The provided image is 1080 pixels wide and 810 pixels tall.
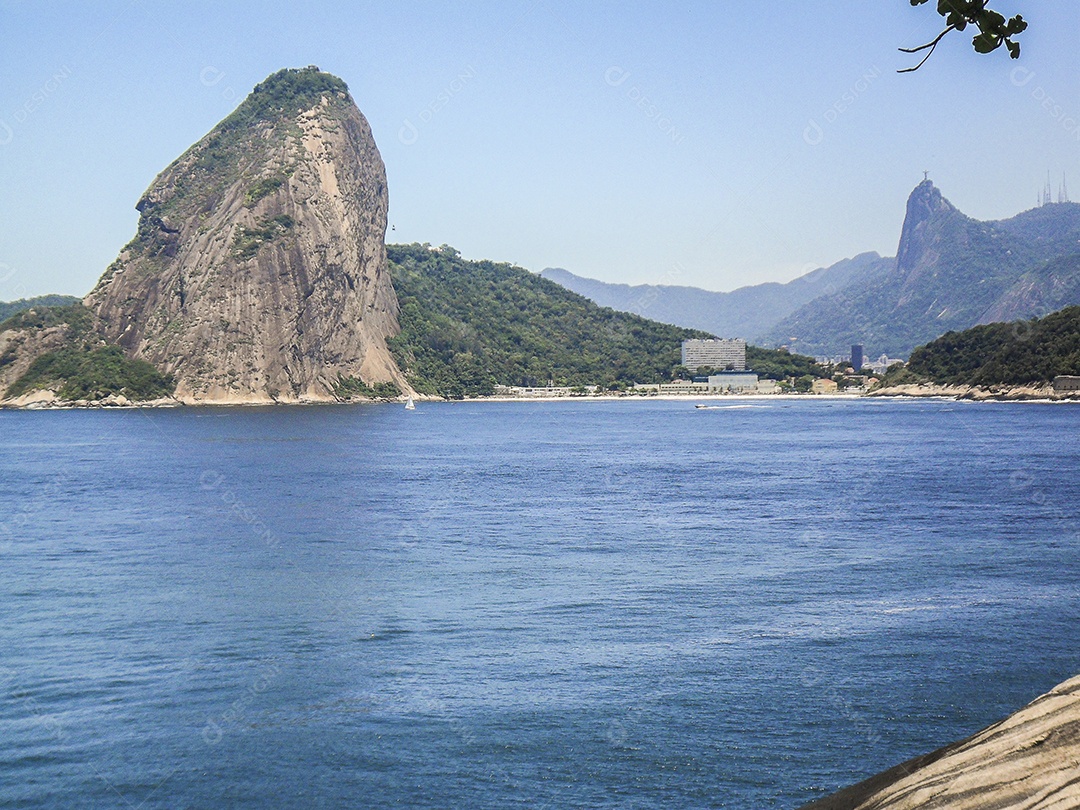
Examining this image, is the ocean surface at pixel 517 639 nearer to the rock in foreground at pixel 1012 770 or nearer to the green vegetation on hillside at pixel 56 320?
the rock in foreground at pixel 1012 770

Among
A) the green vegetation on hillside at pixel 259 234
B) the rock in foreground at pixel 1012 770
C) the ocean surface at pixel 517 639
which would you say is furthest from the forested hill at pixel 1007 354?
the rock in foreground at pixel 1012 770

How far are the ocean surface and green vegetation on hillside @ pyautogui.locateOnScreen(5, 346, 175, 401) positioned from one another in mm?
126835

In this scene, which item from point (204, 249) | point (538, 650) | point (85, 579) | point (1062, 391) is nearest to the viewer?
point (538, 650)

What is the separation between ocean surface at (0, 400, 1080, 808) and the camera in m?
14.9

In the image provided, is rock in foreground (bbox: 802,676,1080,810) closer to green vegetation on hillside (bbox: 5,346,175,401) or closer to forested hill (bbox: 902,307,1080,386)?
forested hill (bbox: 902,307,1080,386)

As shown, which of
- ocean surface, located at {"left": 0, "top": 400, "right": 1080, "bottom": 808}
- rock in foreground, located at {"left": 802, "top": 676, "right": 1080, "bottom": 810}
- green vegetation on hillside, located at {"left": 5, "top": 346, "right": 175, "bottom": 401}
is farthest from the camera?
green vegetation on hillside, located at {"left": 5, "top": 346, "right": 175, "bottom": 401}

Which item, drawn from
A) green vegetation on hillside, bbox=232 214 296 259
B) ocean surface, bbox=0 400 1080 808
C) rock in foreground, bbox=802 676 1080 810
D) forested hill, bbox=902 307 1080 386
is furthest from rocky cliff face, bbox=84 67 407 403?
rock in foreground, bbox=802 676 1080 810

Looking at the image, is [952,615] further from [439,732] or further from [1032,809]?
[1032,809]

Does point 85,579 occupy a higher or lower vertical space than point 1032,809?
lower

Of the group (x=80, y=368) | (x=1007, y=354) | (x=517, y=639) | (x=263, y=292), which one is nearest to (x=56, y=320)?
(x=80, y=368)

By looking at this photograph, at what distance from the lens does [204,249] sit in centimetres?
18425

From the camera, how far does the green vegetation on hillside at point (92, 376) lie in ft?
562

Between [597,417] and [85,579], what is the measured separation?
118172mm

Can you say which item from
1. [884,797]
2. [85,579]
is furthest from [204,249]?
[884,797]
